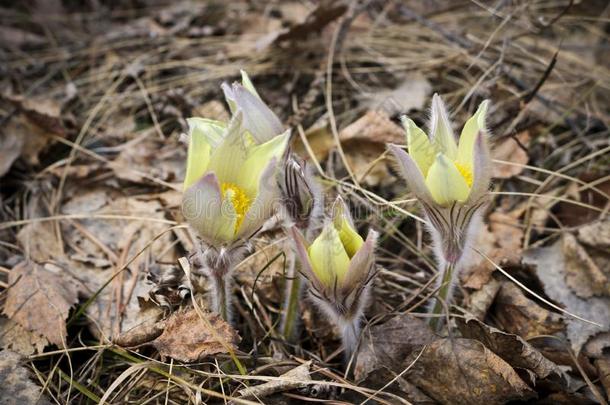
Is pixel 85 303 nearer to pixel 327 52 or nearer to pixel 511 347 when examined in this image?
pixel 511 347

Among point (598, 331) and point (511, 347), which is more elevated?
point (511, 347)

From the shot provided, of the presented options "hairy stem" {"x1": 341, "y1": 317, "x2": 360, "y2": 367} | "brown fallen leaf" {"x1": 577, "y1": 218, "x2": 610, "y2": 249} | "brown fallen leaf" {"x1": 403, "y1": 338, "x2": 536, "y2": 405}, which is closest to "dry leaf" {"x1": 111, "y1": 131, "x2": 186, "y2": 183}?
"hairy stem" {"x1": 341, "y1": 317, "x2": 360, "y2": 367}

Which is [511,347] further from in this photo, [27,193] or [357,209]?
[27,193]

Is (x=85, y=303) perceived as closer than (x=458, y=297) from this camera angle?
Yes

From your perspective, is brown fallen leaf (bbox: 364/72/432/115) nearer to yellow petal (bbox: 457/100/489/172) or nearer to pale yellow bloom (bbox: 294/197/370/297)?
yellow petal (bbox: 457/100/489/172)

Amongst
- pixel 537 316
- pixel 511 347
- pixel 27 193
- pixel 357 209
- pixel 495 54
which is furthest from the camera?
pixel 495 54

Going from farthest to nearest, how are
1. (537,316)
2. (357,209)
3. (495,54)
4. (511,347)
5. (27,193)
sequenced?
(495,54) → (27,193) → (357,209) → (537,316) → (511,347)

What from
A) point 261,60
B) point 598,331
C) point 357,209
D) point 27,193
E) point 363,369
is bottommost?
point 598,331

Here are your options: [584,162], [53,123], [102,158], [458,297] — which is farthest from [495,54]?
[53,123]
